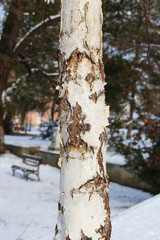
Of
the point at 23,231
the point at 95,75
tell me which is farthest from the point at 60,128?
the point at 23,231

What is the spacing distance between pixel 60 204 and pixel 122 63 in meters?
11.9

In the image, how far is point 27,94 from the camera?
636 inches

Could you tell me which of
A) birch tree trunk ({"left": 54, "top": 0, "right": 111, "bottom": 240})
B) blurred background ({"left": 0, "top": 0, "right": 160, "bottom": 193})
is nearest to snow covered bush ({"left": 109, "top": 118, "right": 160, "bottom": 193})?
blurred background ({"left": 0, "top": 0, "right": 160, "bottom": 193})

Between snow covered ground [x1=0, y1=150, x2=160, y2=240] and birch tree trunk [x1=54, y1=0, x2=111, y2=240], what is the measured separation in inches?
84.1

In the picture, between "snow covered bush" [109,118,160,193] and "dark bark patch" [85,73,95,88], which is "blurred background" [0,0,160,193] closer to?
"snow covered bush" [109,118,160,193]

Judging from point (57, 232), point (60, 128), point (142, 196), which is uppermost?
point (60, 128)

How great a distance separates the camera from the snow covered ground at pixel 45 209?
3.84 metres

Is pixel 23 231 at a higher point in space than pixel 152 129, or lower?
lower

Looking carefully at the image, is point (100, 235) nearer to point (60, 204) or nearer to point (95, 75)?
point (60, 204)

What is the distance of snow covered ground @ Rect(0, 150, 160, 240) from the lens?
3.84 meters

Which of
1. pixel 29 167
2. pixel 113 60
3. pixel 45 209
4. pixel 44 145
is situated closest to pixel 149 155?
pixel 45 209

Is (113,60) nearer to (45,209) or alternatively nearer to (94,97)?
(45,209)

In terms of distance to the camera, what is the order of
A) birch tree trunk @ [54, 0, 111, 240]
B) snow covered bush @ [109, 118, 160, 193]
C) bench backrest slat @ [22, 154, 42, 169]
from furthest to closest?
bench backrest slat @ [22, 154, 42, 169], snow covered bush @ [109, 118, 160, 193], birch tree trunk @ [54, 0, 111, 240]

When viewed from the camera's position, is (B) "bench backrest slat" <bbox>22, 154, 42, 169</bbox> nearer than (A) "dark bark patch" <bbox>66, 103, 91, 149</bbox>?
No
